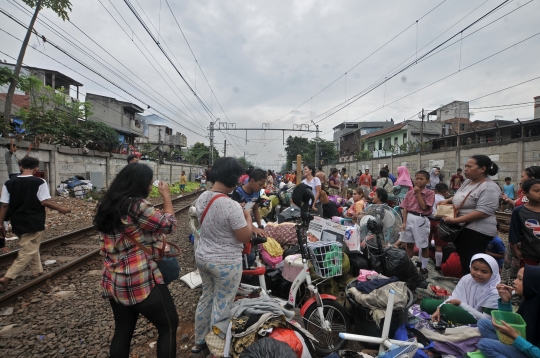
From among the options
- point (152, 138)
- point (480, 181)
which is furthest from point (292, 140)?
point (480, 181)

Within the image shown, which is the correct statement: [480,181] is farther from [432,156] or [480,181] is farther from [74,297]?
[432,156]

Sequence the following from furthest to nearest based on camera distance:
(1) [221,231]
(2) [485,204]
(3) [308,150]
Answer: (3) [308,150]
(2) [485,204]
(1) [221,231]

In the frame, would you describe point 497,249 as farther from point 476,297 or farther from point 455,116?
point 455,116

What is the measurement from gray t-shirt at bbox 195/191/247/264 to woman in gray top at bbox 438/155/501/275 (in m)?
2.67

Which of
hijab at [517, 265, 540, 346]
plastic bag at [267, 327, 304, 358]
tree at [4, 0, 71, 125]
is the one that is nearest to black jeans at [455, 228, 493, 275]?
hijab at [517, 265, 540, 346]

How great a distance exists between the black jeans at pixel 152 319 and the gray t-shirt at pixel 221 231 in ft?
1.38

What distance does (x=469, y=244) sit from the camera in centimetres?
336

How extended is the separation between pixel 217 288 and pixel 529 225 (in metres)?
3.01

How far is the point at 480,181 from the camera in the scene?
3.33m

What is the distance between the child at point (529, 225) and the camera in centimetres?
277

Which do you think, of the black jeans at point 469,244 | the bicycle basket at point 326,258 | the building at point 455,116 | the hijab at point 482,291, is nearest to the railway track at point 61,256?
the bicycle basket at point 326,258

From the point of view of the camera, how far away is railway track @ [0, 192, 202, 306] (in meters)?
3.98

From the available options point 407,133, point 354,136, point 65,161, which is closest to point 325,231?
point 65,161

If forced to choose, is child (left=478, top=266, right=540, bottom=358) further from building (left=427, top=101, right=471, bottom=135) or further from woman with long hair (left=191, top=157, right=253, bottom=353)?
building (left=427, top=101, right=471, bottom=135)
